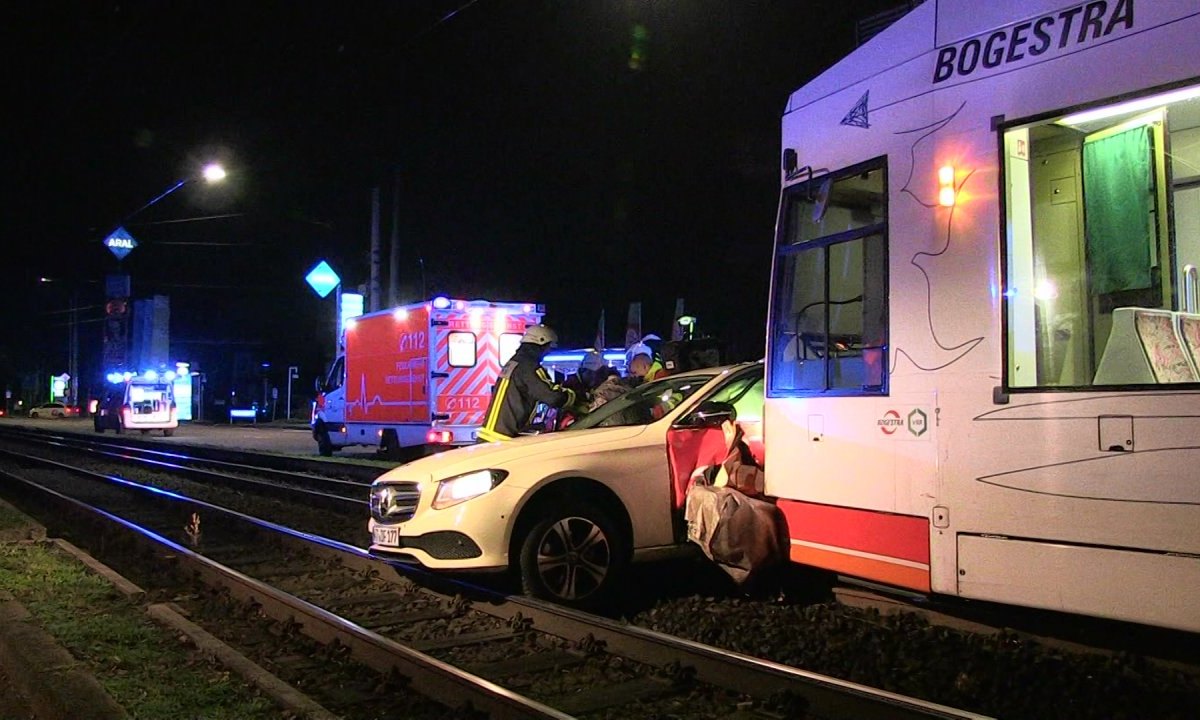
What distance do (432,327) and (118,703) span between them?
1215 centimetres

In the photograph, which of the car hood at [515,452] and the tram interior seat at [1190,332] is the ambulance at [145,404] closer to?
the car hood at [515,452]

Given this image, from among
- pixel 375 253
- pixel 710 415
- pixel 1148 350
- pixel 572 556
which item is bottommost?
pixel 572 556

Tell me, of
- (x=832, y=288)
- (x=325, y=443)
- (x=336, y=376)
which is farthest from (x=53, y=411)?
(x=832, y=288)

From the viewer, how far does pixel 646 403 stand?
295 inches

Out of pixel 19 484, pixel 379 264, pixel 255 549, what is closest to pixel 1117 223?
pixel 255 549

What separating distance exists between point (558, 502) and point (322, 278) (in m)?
26.6

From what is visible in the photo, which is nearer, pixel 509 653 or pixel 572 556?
pixel 509 653

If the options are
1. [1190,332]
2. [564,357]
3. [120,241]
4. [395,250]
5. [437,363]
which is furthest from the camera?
[120,241]

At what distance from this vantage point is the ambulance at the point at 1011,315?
4047 millimetres

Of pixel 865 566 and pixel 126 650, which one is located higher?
pixel 865 566

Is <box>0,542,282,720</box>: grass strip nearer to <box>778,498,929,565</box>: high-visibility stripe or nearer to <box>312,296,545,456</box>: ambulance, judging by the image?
<box>778,498,929,565</box>: high-visibility stripe

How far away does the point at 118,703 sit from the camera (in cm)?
464

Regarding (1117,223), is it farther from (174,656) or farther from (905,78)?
(174,656)

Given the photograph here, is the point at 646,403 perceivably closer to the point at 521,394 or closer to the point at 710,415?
the point at 710,415
